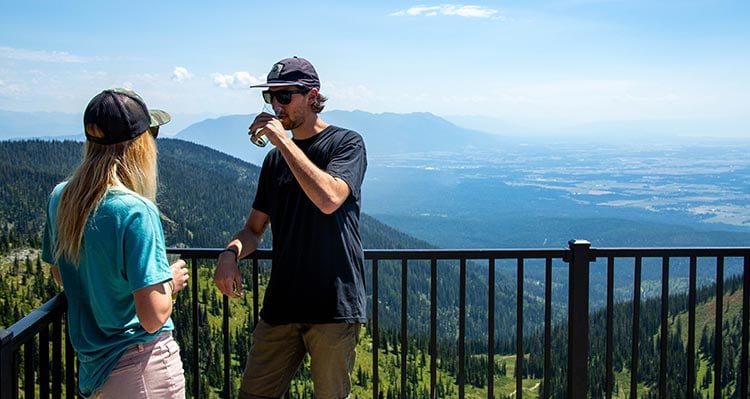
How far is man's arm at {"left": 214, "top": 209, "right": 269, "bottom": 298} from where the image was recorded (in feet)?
10.2


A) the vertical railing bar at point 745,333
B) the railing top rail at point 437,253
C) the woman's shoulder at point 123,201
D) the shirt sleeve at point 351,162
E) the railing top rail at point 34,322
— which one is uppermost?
the shirt sleeve at point 351,162

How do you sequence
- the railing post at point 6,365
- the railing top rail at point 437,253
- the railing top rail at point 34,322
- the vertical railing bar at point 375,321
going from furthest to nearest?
the vertical railing bar at point 375,321
the railing top rail at point 437,253
the railing top rail at point 34,322
the railing post at point 6,365

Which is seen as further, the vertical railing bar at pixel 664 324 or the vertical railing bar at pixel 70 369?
the vertical railing bar at pixel 664 324

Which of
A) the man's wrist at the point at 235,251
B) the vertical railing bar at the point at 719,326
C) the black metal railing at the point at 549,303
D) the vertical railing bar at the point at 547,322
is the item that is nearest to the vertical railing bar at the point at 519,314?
the black metal railing at the point at 549,303

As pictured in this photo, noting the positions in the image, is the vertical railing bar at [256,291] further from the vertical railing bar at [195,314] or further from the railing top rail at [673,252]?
the railing top rail at [673,252]

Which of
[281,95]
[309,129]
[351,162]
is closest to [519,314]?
[351,162]

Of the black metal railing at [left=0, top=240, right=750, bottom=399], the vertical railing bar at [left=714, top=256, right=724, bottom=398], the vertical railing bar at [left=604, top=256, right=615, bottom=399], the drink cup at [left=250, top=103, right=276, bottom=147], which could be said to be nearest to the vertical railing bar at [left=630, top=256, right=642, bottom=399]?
the black metal railing at [left=0, top=240, right=750, bottom=399]

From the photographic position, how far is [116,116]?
7.37 feet

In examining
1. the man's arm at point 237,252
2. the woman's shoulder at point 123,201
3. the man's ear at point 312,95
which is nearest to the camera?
the woman's shoulder at point 123,201

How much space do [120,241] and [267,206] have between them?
1.06 metres

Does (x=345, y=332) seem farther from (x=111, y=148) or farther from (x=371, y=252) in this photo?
(x=111, y=148)

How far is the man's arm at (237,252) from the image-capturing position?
310 cm

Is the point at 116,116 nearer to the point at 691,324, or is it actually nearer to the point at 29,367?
the point at 29,367

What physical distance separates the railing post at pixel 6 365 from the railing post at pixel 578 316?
2653 mm
